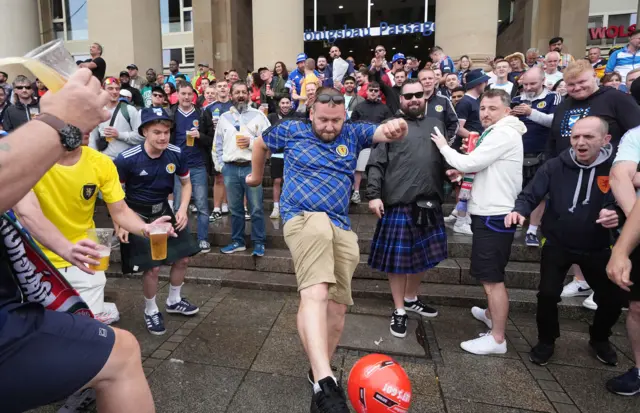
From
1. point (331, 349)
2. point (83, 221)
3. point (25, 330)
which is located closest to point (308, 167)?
point (331, 349)

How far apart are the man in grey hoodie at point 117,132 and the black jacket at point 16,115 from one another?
240 centimetres

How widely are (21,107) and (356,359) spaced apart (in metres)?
7.75

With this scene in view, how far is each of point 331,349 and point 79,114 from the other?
2.42 meters

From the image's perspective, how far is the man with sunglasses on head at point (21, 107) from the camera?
23.5 feet

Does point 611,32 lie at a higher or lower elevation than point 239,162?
higher

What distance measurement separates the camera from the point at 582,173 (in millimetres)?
3262

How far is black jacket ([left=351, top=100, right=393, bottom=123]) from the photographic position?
21.2ft

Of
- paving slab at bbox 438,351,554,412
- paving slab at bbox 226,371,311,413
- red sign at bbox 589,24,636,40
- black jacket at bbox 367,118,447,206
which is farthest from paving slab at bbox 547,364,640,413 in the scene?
red sign at bbox 589,24,636,40

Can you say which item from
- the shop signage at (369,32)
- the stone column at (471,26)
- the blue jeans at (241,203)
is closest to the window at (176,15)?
the shop signage at (369,32)

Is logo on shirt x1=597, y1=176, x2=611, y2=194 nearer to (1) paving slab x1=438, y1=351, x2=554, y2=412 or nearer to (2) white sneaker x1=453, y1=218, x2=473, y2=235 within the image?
(1) paving slab x1=438, y1=351, x2=554, y2=412

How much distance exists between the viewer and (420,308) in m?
4.35

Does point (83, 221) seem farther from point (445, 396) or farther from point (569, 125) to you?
point (569, 125)

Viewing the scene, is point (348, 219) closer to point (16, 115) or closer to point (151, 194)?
point (151, 194)

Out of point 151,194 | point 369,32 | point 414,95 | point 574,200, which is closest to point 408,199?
point 414,95
